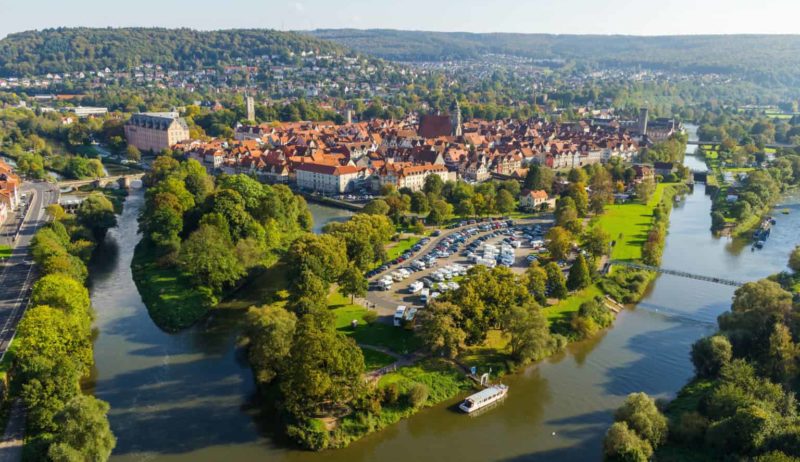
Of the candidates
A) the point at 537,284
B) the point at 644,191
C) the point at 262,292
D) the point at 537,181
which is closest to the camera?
the point at 537,284

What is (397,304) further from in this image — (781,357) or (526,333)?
(781,357)

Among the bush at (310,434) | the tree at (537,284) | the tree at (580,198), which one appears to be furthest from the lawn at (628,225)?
the bush at (310,434)

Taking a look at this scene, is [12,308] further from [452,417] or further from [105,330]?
[452,417]

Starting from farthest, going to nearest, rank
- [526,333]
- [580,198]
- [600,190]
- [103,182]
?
1. [103,182]
2. [600,190]
3. [580,198]
4. [526,333]

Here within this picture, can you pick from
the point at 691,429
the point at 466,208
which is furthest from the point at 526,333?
the point at 466,208

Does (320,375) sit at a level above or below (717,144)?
below

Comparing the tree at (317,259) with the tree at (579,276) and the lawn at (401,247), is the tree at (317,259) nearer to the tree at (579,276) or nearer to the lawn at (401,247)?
the lawn at (401,247)
